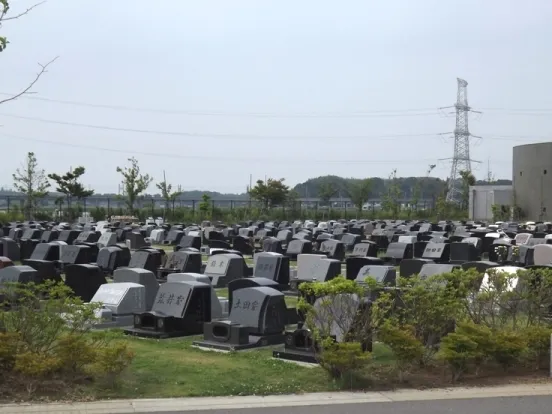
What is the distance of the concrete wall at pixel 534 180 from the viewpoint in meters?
61.8

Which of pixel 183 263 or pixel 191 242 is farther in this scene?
pixel 191 242

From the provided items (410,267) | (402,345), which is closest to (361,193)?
(410,267)

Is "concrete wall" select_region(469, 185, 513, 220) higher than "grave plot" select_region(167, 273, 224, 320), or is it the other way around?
"concrete wall" select_region(469, 185, 513, 220)

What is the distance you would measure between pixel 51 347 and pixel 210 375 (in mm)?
1953

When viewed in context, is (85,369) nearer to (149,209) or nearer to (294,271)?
(294,271)

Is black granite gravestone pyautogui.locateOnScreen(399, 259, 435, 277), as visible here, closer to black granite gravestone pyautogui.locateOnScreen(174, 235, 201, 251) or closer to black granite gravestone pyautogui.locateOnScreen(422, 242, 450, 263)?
black granite gravestone pyautogui.locateOnScreen(422, 242, 450, 263)

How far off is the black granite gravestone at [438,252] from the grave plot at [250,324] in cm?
1391

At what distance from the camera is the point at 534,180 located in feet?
208

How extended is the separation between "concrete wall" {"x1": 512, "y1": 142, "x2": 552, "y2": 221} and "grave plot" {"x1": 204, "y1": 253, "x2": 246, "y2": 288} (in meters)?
45.4

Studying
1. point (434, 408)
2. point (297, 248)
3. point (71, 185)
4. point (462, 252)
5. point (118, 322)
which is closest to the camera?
point (434, 408)

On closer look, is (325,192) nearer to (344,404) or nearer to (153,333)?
(153,333)

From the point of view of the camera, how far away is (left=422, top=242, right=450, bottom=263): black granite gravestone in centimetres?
2566

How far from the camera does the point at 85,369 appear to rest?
30.3 ft

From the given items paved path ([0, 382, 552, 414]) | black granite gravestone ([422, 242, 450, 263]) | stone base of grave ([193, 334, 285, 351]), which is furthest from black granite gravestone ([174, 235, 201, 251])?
paved path ([0, 382, 552, 414])
